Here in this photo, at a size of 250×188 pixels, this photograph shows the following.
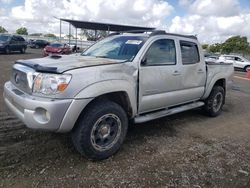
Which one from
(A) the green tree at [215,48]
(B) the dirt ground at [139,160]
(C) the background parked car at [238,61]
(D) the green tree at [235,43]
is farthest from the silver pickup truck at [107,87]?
(A) the green tree at [215,48]

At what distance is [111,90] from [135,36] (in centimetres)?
146

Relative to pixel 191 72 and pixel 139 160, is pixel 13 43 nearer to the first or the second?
pixel 191 72

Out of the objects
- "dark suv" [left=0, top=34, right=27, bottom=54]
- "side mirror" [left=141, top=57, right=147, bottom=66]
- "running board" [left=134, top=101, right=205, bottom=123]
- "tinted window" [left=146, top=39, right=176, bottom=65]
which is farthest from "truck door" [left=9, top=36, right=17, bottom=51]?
"side mirror" [left=141, top=57, right=147, bottom=66]

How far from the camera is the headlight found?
10.9 ft

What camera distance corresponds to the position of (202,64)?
5.73 m

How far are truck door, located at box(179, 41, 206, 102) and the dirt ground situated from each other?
747 millimetres

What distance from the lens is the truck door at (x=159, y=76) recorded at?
4281 millimetres

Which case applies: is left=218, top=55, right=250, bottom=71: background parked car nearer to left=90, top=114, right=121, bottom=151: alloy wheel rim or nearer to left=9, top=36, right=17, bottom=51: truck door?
left=9, top=36, right=17, bottom=51: truck door

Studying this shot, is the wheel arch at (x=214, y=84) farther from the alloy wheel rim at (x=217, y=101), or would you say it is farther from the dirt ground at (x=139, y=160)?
the dirt ground at (x=139, y=160)

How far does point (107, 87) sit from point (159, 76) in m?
1.18

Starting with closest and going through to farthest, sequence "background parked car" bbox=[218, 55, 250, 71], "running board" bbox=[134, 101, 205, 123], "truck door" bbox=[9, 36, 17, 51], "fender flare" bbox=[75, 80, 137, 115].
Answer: "fender flare" bbox=[75, 80, 137, 115], "running board" bbox=[134, 101, 205, 123], "truck door" bbox=[9, 36, 17, 51], "background parked car" bbox=[218, 55, 250, 71]

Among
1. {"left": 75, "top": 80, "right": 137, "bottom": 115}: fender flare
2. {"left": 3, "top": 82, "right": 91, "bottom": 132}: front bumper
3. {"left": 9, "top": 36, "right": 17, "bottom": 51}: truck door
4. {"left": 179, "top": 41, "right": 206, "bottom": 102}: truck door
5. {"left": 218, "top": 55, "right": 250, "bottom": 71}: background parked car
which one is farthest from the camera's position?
{"left": 218, "top": 55, "right": 250, "bottom": 71}: background parked car

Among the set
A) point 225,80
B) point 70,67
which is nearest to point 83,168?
point 70,67

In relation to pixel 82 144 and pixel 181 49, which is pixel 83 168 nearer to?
pixel 82 144
